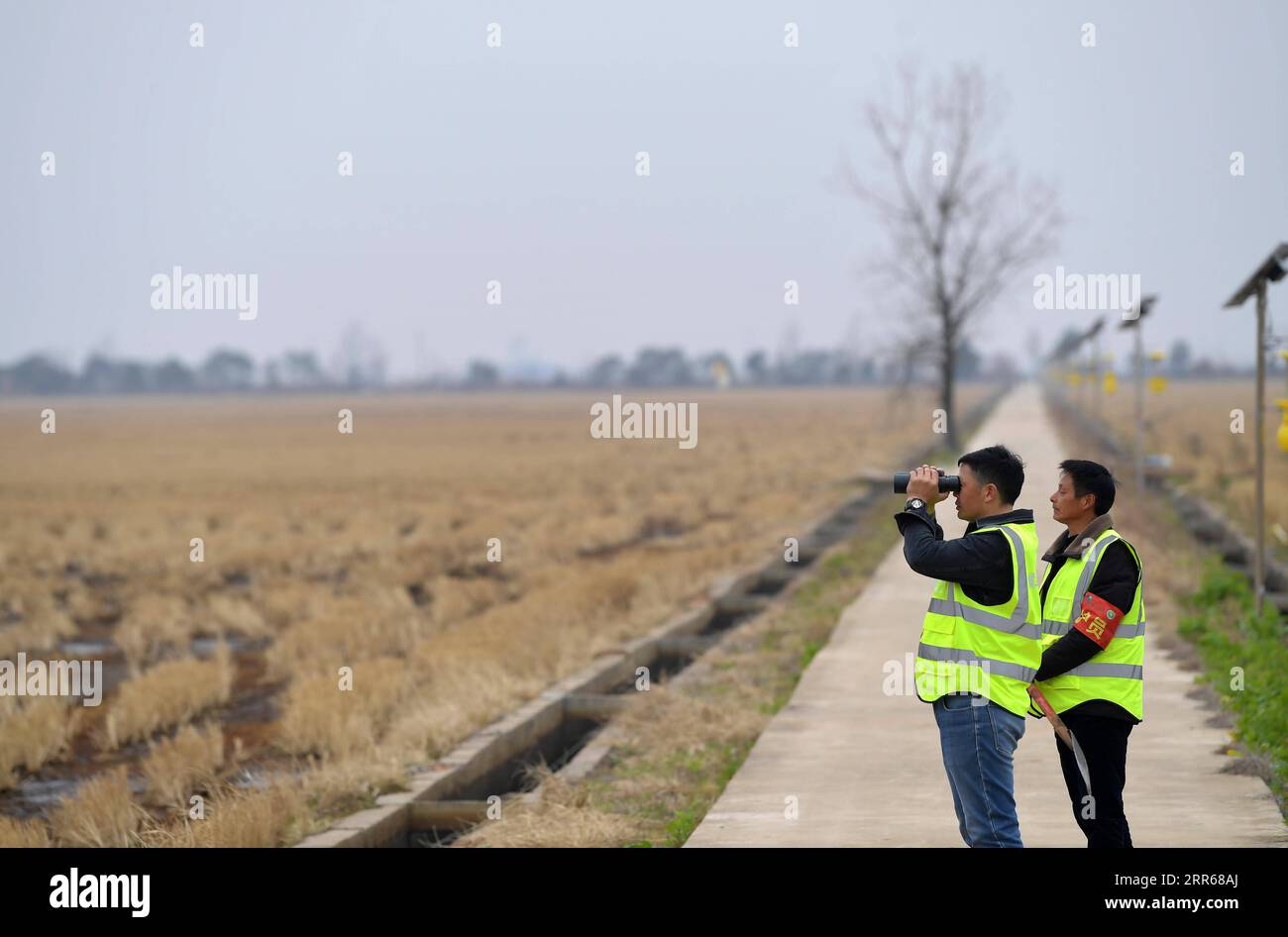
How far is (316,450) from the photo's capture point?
191 ft

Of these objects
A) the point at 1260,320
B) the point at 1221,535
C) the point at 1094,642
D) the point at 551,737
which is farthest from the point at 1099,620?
the point at 1221,535

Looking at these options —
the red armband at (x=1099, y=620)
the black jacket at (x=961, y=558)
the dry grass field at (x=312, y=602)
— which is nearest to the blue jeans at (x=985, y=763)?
the black jacket at (x=961, y=558)

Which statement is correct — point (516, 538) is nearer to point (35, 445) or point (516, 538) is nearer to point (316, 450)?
point (316, 450)

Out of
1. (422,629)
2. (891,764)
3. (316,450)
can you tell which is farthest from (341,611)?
(316,450)

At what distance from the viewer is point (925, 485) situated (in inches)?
199

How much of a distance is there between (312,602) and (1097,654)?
46.4ft

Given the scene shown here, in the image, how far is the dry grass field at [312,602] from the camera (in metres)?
9.88

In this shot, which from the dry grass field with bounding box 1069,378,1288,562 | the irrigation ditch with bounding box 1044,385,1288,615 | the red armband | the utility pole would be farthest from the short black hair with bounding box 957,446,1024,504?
the dry grass field with bounding box 1069,378,1288,562

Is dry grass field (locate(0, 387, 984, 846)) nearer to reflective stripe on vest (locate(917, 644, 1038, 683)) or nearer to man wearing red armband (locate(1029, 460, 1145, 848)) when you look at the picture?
reflective stripe on vest (locate(917, 644, 1038, 683))

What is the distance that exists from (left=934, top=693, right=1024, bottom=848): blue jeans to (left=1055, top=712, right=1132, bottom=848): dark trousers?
0.45 m

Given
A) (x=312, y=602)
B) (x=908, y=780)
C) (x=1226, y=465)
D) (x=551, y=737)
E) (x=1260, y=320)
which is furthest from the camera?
(x=1226, y=465)

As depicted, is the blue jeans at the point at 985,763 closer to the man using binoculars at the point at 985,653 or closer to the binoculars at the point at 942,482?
the man using binoculars at the point at 985,653

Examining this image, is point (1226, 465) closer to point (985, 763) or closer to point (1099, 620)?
point (1099, 620)

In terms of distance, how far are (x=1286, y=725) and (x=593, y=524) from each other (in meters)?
18.9
